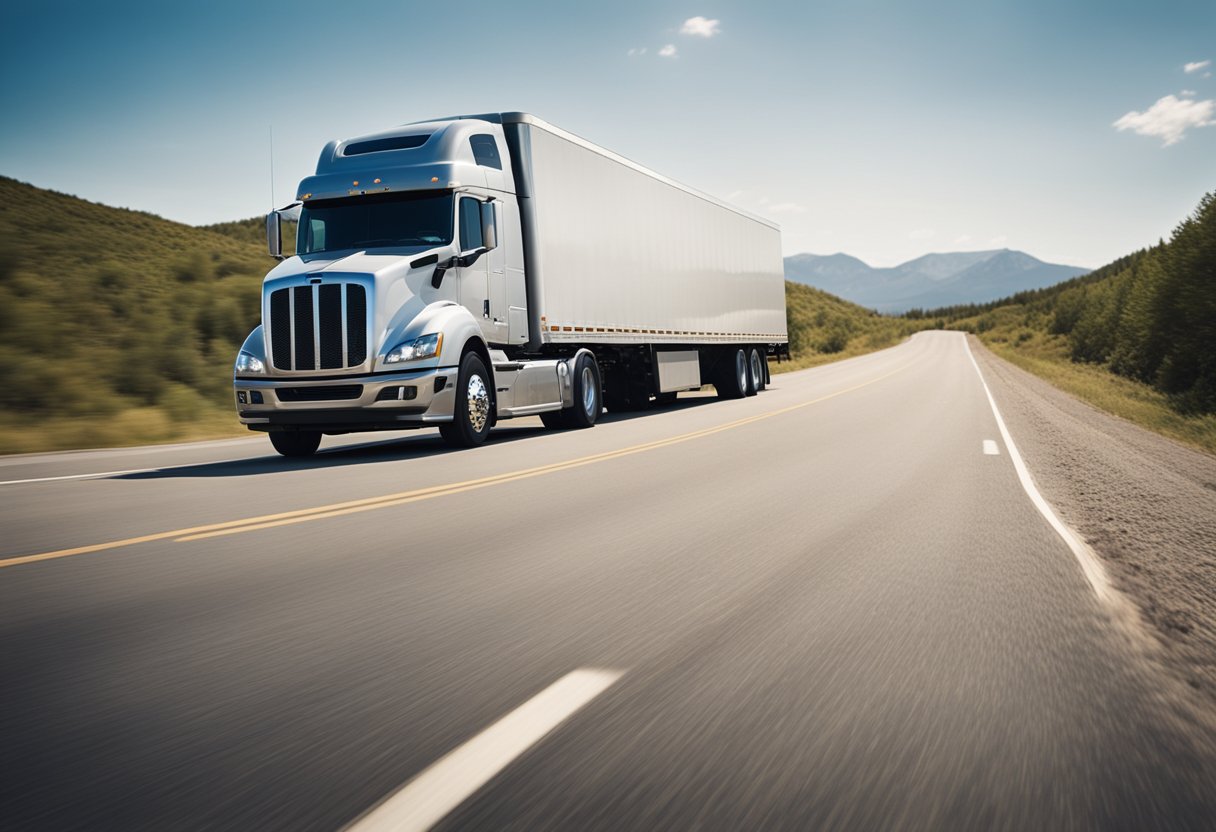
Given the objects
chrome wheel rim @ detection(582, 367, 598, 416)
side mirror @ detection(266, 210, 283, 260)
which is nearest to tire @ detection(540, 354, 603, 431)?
chrome wheel rim @ detection(582, 367, 598, 416)

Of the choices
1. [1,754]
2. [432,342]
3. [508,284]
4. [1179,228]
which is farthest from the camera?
[1179,228]

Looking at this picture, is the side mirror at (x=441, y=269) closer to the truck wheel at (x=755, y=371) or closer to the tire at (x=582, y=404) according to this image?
the tire at (x=582, y=404)

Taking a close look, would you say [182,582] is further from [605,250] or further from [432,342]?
[605,250]

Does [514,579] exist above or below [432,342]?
below

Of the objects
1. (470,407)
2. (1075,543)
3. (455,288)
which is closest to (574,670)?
(1075,543)

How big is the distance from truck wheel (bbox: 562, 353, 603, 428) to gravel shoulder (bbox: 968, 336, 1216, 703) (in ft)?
22.6

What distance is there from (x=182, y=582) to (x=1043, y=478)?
8709 millimetres

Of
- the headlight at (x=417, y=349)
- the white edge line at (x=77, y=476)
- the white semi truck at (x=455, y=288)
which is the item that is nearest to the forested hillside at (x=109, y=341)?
the white edge line at (x=77, y=476)

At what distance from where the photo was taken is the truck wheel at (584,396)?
55.2 feet

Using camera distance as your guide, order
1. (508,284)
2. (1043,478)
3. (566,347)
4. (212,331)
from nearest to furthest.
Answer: (1043,478) → (508,284) → (566,347) → (212,331)

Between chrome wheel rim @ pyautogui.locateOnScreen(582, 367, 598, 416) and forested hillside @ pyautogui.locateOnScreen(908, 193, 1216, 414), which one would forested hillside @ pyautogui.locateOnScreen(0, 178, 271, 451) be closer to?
chrome wheel rim @ pyautogui.locateOnScreen(582, 367, 598, 416)

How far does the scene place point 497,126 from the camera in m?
15.3

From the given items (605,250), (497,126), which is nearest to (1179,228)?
(605,250)

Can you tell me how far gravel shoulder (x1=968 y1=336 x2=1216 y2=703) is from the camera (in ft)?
15.3
